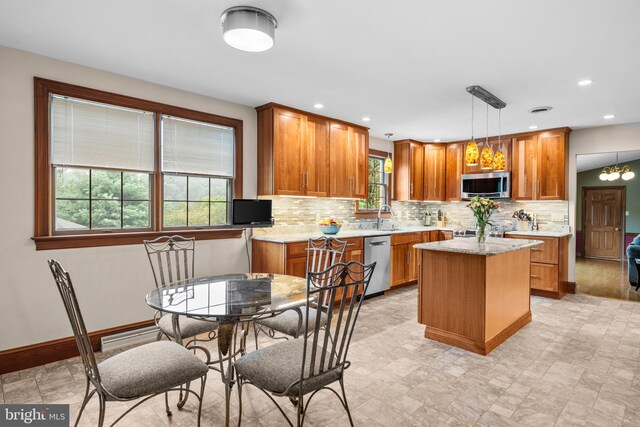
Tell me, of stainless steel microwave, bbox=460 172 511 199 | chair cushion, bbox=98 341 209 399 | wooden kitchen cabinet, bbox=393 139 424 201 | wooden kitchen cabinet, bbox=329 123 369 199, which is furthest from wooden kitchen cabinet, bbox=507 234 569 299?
chair cushion, bbox=98 341 209 399

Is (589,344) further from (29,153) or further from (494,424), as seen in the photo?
(29,153)

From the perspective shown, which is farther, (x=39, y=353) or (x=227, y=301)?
(x=39, y=353)

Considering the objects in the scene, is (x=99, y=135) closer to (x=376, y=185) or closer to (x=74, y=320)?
(x=74, y=320)

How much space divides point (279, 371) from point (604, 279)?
281 inches

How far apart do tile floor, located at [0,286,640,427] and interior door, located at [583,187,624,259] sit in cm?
665

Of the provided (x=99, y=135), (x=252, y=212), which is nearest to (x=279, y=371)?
(x=252, y=212)

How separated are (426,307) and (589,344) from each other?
60.0 inches

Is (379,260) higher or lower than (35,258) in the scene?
lower

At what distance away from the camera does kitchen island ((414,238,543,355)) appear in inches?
125

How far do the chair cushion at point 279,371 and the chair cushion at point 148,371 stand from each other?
10.0 inches

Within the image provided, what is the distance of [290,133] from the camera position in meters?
4.40

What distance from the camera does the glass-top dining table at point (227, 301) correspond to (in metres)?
1.87

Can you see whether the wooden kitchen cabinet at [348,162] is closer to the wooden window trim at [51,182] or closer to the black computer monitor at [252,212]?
the black computer monitor at [252,212]

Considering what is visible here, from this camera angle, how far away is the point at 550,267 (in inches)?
201
